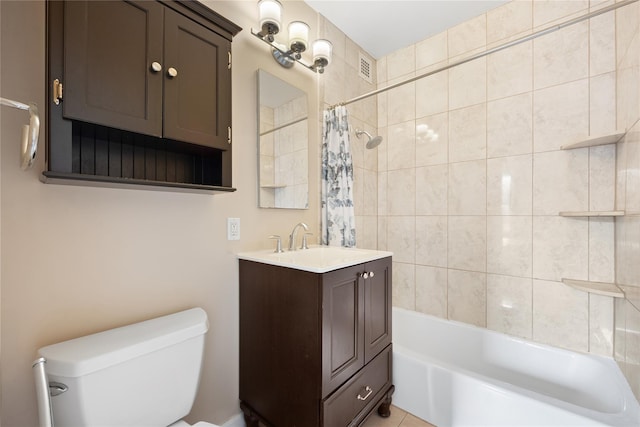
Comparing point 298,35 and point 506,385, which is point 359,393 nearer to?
point 506,385

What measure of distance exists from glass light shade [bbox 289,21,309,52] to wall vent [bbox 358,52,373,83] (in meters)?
0.94

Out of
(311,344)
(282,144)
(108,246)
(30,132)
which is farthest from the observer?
(282,144)

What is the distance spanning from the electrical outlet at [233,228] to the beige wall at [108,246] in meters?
0.03

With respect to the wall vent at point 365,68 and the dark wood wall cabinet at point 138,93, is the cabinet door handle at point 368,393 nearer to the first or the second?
the dark wood wall cabinet at point 138,93

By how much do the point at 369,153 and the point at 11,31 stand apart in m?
2.14

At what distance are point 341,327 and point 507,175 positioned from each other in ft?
5.28

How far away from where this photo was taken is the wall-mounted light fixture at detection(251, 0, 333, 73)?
4.56 ft

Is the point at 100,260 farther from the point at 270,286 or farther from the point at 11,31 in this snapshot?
the point at 11,31

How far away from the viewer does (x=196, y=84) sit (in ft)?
3.55

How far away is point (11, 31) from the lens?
0.84m

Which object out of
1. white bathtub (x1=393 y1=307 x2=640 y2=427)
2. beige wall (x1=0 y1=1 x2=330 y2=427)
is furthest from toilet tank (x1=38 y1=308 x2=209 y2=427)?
white bathtub (x1=393 y1=307 x2=640 y2=427)

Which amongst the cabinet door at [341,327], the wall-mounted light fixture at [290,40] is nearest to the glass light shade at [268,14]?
the wall-mounted light fixture at [290,40]

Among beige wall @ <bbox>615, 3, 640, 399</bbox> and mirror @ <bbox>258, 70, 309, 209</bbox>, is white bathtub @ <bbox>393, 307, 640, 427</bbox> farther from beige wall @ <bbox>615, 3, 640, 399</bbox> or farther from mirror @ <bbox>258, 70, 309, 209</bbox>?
mirror @ <bbox>258, 70, 309, 209</bbox>

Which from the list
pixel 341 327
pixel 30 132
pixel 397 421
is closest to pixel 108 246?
pixel 30 132
